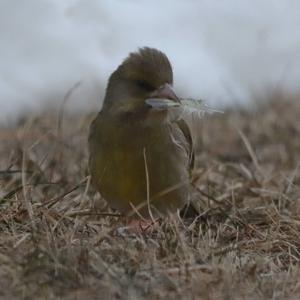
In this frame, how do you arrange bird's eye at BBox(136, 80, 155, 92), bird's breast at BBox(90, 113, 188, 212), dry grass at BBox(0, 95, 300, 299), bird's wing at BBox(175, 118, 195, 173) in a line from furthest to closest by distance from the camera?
bird's wing at BBox(175, 118, 195, 173) < bird's breast at BBox(90, 113, 188, 212) < bird's eye at BBox(136, 80, 155, 92) < dry grass at BBox(0, 95, 300, 299)

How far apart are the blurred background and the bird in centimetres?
303

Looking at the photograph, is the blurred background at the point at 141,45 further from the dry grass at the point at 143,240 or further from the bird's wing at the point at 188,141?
the bird's wing at the point at 188,141

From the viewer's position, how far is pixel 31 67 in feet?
33.3

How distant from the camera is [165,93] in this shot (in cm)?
574

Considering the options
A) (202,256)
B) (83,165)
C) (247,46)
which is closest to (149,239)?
(202,256)

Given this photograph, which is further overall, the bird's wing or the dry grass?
the bird's wing

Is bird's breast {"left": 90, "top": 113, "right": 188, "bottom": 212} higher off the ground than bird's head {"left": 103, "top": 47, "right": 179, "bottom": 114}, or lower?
lower

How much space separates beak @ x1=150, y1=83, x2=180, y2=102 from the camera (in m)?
5.71

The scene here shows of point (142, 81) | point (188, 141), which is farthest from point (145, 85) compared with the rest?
point (188, 141)

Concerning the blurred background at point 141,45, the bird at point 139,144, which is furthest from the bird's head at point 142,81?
the blurred background at point 141,45

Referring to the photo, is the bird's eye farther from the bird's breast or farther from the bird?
the bird's breast

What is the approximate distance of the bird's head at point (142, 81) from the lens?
5.81 metres

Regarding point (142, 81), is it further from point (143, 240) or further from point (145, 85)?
point (143, 240)

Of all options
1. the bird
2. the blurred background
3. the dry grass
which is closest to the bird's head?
the bird
